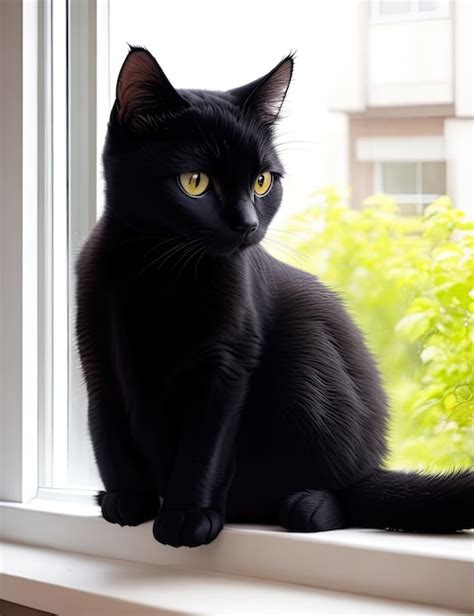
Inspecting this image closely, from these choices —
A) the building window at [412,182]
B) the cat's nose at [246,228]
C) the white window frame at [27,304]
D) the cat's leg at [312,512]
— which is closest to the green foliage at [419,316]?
the building window at [412,182]

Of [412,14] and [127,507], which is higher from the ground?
[412,14]

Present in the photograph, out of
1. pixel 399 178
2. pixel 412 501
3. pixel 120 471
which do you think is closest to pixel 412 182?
pixel 399 178

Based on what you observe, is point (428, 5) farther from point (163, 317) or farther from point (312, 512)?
point (312, 512)

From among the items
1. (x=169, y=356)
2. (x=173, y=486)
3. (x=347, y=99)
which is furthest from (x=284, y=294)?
(x=347, y=99)

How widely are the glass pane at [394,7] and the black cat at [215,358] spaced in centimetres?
34

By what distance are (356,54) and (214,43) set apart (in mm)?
240

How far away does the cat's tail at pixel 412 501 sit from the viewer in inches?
34.4

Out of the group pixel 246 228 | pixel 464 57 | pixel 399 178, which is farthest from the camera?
pixel 399 178

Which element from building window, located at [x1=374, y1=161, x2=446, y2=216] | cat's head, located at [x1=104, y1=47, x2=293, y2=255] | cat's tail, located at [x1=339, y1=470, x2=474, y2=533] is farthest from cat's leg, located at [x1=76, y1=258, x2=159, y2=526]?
building window, located at [x1=374, y1=161, x2=446, y2=216]

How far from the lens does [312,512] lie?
0.91 m

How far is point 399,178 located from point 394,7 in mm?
274

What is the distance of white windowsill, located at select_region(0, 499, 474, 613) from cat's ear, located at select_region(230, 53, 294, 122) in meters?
0.53

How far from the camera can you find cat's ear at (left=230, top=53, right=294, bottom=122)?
94cm

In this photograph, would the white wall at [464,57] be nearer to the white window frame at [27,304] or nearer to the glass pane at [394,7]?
the glass pane at [394,7]
